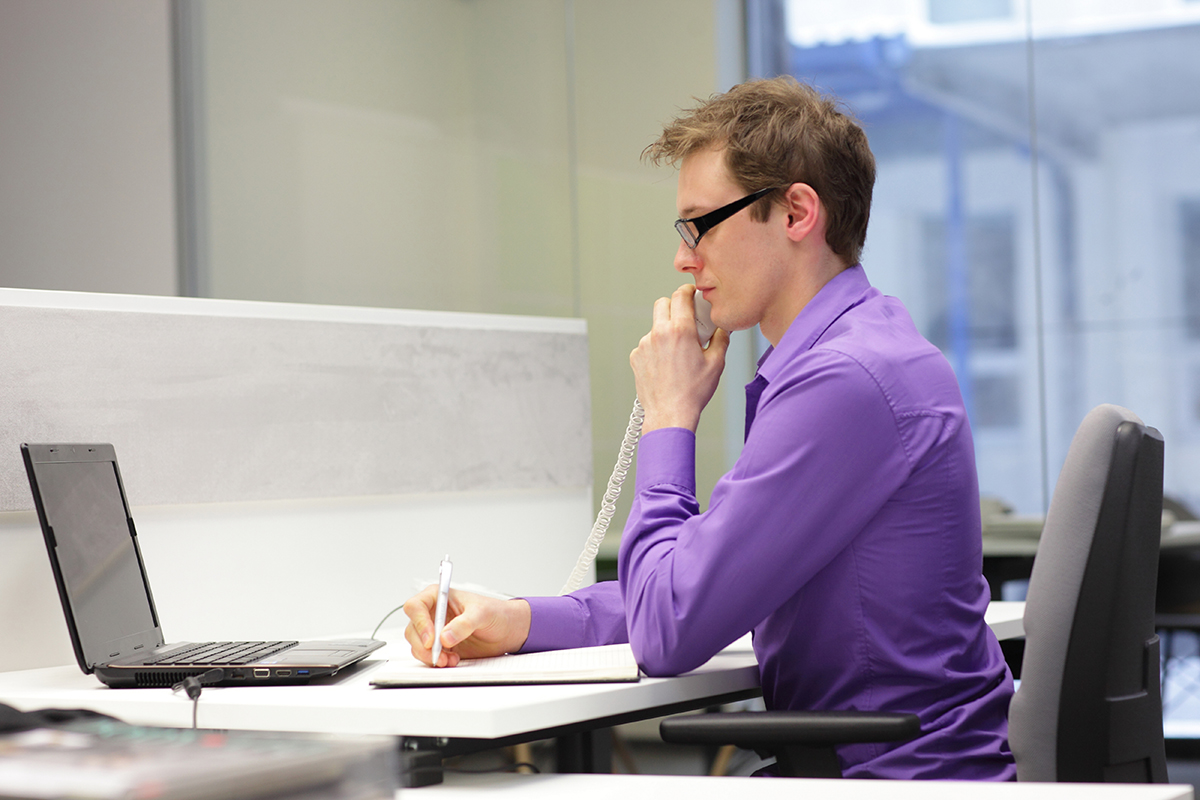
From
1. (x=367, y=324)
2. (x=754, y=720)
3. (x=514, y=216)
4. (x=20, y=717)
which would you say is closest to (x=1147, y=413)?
(x=514, y=216)

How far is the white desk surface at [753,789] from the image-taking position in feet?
2.85

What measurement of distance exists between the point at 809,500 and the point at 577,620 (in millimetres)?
389

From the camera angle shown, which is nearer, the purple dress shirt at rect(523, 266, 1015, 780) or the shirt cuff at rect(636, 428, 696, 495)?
the purple dress shirt at rect(523, 266, 1015, 780)

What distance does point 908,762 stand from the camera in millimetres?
1182

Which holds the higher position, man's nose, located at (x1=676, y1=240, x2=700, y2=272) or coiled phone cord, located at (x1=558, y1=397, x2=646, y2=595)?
man's nose, located at (x1=676, y1=240, x2=700, y2=272)

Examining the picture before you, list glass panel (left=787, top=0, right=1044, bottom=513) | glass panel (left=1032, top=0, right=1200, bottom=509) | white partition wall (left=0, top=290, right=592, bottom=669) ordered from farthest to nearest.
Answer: glass panel (left=787, top=0, right=1044, bottom=513) → glass panel (left=1032, top=0, right=1200, bottom=509) → white partition wall (left=0, top=290, right=592, bottom=669)

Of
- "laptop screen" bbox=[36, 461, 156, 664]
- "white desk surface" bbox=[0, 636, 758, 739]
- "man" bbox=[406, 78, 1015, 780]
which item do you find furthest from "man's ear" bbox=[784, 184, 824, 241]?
"laptop screen" bbox=[36, 461, 156, 664]

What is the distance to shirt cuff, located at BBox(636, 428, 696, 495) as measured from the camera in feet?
4.28

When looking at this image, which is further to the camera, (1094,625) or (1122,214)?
(1122,214)

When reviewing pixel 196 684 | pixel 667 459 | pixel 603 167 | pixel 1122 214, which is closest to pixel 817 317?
pixel 667 459

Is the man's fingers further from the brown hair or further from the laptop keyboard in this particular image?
the brown hair

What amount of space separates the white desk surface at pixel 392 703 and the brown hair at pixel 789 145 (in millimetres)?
513

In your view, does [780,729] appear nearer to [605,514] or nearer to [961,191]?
[605,514]

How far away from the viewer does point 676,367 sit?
4.59 ft
